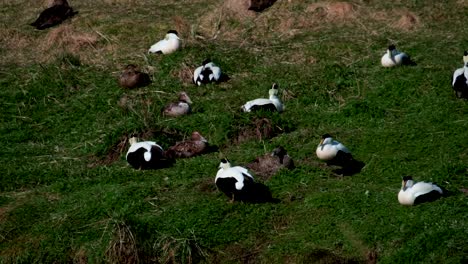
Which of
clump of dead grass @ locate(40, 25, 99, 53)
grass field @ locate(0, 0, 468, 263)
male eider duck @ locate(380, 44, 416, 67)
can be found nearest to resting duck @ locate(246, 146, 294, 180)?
grass field @ locate(0, 0, 468, 263)

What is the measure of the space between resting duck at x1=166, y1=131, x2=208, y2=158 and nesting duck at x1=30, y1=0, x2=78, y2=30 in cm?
738

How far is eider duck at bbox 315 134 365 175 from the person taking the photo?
43.9ft

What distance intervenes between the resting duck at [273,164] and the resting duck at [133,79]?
14.6 ft

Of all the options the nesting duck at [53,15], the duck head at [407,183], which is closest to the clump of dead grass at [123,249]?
the duck head at [407,183]

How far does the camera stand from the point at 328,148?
13414mm

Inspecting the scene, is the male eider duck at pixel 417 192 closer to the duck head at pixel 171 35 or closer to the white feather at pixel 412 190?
the white feather at pixel 412 190

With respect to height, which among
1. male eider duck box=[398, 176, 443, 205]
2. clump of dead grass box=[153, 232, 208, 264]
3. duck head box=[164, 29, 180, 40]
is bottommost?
duck head box=[164, 29, 180, 40]

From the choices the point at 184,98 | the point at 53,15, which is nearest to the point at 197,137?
the point at 184,98

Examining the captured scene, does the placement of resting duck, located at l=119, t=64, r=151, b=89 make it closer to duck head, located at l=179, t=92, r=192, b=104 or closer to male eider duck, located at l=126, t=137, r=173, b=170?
duck head, located at l=179, t=92, r=192, b=104

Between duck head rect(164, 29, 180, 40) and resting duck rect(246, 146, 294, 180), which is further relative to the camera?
duck head rect(164, 29, 180, 40)

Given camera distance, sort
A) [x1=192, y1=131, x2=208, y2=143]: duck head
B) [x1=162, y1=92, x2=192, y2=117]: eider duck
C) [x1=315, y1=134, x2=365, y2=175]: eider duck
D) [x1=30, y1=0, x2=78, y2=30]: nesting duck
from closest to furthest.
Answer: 1. [x1=315, y1=134, x2=365, y2=175]: eider duck
2. [x1=192, y1=131, x2=208, y2=143]: duck head
3. [x1=162, y1=92, x2=192, y2=117]: eider duck
4. [x1=30, y1=0, x2=78, y2=30]: nesting duck

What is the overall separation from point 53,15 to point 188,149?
7.76m

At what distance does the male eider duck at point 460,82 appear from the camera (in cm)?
1557

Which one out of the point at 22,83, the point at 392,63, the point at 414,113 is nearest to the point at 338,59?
the point at 392,63
